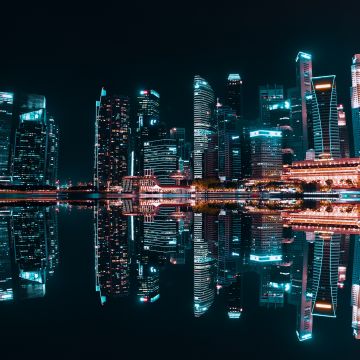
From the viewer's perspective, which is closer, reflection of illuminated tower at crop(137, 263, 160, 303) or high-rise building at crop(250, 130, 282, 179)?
reflection of illuminated tower at crop(137, 263, 160, 303)

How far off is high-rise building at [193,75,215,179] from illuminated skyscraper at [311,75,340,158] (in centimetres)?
5152

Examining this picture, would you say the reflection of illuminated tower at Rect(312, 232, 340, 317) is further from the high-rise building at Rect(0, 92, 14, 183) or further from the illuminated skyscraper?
the high-rise building at Rect(0, 92, 14, 183)

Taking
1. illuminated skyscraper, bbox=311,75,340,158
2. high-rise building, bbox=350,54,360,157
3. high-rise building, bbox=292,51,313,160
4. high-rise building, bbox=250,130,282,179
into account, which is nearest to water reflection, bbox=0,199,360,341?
high-rise building, bbox=250,130,282,179

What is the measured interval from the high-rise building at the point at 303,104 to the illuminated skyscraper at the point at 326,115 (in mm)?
18161

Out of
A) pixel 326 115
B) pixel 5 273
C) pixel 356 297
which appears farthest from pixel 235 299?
pixel 326 115

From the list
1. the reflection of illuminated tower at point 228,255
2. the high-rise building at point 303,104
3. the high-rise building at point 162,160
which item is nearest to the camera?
the reflection of illuminated tower at point 228,255

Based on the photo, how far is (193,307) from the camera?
6586 mm

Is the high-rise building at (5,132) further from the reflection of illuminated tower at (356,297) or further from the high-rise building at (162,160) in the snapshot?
the reflection of illuminated tower at (356,297)

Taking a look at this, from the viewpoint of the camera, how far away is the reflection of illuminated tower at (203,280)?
22.2ft

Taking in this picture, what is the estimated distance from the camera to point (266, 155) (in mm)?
133000

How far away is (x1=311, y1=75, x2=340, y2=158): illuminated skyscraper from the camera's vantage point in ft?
461

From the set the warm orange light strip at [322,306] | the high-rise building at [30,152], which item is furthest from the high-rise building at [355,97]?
the warm orange light strip at [322,306]

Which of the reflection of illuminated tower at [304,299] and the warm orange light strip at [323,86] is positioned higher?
the warm orange light strip at [323,86]

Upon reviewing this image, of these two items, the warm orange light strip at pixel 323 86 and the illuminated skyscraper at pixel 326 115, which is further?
the warm orange light strip at pixel 323 86
